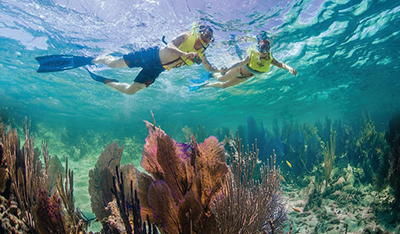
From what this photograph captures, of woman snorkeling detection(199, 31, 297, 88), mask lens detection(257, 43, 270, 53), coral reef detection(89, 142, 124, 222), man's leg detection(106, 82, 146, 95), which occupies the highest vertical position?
mask lens detection(257, 43, 270, 53)

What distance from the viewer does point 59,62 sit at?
20.1ft

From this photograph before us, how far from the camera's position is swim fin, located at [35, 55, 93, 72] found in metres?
6.09

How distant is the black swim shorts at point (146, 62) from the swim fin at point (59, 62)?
1.66 m

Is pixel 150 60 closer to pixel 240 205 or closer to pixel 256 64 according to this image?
pixel 256 64

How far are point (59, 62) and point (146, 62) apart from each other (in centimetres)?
297

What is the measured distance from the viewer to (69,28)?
32.6ft

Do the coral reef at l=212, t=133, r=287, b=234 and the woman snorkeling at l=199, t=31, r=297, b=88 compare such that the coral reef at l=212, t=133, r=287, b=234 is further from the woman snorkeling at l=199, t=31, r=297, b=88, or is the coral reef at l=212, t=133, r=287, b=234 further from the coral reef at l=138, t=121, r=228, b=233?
the woman snorkeling at l=199, t=31, r=297, b=88

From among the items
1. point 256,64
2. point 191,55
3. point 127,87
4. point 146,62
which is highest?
point 146,62

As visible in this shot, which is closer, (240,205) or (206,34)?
(240,205)

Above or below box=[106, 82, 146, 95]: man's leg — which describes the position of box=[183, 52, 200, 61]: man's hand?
above

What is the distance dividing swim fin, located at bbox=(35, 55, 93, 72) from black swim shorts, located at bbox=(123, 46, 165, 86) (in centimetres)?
166

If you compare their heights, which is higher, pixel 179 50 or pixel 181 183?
pixel 179 50

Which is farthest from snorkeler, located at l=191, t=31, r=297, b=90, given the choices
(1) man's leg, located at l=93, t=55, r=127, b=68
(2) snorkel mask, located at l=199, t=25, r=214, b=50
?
(1) man's leg, located at l=93, t=55, r=127, b=68

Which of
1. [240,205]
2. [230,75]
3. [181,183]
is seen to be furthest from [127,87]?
[240,205]
